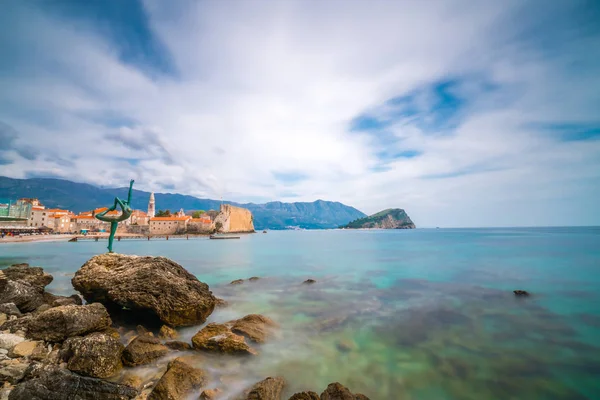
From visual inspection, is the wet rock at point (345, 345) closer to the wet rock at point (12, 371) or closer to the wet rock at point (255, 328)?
the wet rock at point (255, 328)

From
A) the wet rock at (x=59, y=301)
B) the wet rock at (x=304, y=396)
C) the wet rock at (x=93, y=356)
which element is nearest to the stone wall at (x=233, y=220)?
the wet rock at (x=59, y=301)

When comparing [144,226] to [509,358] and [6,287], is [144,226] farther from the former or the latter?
[509,358]

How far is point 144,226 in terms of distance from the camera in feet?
282

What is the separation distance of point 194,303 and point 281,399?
470 cm

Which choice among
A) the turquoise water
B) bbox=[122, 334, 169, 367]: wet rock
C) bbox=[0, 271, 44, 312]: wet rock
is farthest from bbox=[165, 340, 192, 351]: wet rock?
bbox=[0, 271, 44, 312]: wet rock

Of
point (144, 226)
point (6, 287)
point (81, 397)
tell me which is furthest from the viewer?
point (144, 226)

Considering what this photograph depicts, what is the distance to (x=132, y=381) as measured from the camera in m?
5.18

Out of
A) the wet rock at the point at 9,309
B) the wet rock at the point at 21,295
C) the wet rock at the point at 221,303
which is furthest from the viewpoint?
the wet rock at the point at 221,303

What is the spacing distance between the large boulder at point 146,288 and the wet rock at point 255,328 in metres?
1.50

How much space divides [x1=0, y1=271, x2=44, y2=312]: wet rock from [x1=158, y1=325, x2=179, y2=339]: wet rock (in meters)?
4.62

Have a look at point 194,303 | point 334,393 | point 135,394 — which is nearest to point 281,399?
point 334,393

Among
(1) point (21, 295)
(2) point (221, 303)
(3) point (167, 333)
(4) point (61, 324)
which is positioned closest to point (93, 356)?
(4) point (61, 324)

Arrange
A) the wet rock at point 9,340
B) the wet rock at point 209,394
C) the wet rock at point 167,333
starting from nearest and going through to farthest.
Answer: the wet rock at point 209,394, the wet rock at point 9,340, the wet rock at point 167,333

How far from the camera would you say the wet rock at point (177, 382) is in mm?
4695
